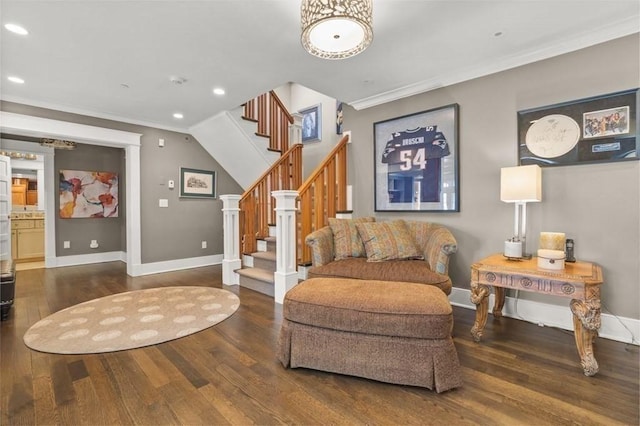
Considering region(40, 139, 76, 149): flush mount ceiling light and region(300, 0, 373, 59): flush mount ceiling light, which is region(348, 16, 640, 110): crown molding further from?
region(40, 139, 76, 149): flush mount ceiling light

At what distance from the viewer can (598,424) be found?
4.35ft

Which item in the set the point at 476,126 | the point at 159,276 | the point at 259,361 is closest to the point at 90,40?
the point at 259,361

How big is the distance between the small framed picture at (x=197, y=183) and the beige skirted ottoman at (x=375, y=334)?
399 centimetres

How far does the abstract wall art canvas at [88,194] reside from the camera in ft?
17.1

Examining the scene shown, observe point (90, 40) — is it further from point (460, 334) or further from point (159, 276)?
point (460, 334)

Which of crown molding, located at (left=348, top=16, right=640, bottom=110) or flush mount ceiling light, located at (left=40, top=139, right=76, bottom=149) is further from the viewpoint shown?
flush mount ceiling light, located at (left=40, top=139, right=76, bottom=149)

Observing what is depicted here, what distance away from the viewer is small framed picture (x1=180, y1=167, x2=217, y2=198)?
16.6 feet

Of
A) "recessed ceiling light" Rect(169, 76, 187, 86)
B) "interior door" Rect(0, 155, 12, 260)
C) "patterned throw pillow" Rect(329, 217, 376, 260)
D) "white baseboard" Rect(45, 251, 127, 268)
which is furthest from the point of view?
"white baseboard" Rect(45, 251, 127, 268)

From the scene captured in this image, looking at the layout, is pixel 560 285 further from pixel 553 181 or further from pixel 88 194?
pixel 88 194

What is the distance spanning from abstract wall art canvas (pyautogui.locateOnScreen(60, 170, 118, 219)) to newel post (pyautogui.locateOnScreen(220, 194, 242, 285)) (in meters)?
3.32

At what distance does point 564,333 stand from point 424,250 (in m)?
1.20

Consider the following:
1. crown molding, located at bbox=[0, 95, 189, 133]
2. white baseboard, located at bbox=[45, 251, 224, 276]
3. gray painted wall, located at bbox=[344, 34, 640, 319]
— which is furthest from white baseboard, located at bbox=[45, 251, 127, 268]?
gray painted wall, located at bbox=[344, 34, 640, 319]

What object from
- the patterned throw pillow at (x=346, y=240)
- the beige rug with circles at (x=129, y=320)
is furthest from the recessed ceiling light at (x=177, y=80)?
the beige rug with circles at (x=129, y=320)

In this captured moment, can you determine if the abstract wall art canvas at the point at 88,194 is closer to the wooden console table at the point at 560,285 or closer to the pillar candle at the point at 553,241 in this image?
the wooden console table at the point at 560,285
